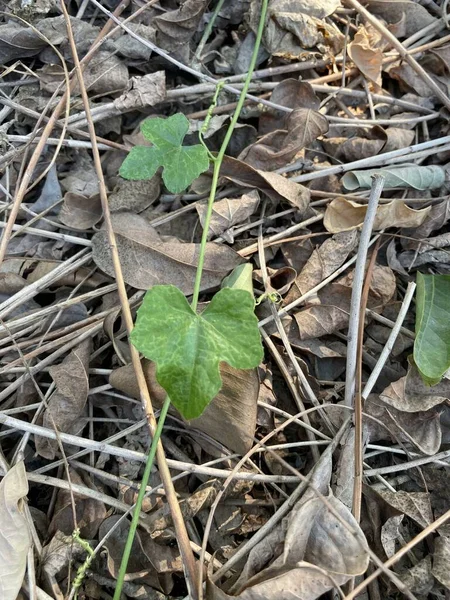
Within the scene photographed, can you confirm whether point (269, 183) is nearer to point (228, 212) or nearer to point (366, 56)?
point (228, 212)

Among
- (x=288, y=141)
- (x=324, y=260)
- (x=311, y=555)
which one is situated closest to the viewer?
(x=311, y=555)

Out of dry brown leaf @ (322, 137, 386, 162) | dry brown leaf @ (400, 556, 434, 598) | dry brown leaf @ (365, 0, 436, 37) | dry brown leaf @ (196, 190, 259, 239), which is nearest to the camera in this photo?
dry brown leaf @ (400, 556, 434, 598)

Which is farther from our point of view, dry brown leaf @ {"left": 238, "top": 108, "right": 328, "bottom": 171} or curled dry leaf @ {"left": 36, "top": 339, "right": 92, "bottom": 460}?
dry brown leaf @ {"left": 238, "top": 108, "right": 328, "bottom": 171}

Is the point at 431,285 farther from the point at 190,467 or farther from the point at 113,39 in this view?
the point at 113,39

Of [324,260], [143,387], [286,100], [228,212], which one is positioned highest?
[286,100]

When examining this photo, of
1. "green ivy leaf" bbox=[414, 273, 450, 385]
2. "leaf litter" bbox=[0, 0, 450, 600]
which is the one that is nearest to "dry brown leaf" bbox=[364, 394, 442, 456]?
"leaf litter" bbox=[0, 0, 450, 600]

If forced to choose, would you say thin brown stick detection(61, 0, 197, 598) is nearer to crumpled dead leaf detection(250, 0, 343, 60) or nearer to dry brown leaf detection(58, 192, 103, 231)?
dry brown leaf detection(58, 192, 103, 231)

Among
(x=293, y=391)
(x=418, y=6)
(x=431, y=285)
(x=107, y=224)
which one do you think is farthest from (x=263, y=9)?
(x=293, y=391)

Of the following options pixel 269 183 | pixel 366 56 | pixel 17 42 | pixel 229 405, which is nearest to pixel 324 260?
pixel 269 183

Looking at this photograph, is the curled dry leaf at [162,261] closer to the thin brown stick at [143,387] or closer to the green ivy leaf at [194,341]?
the thin brown stick at [143,387]
